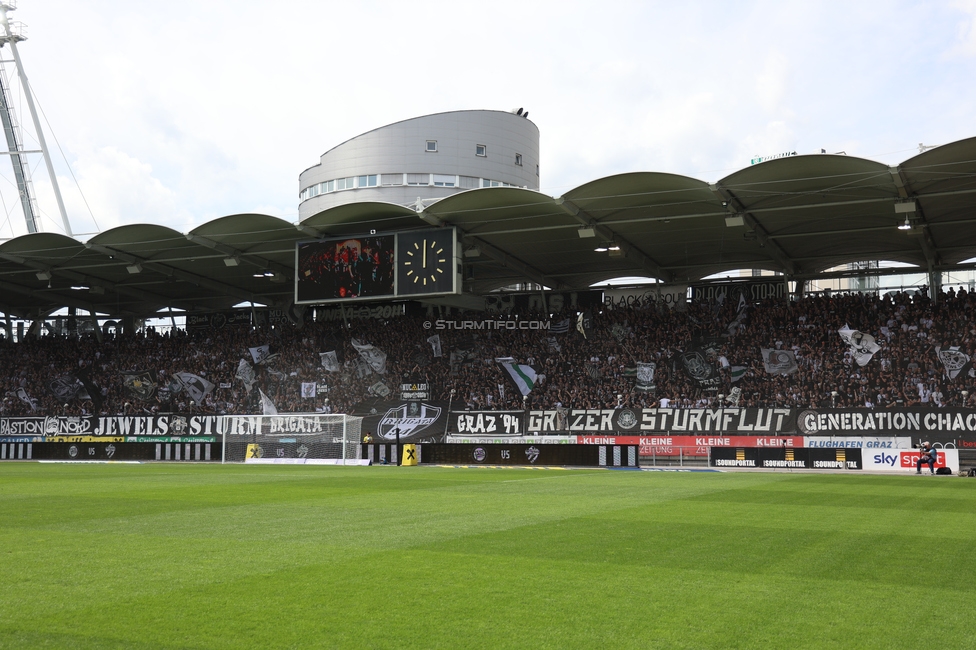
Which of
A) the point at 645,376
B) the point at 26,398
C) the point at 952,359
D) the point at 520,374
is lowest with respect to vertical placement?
the point at 26,398

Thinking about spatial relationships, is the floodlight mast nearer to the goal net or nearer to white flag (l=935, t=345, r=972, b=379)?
the goal net

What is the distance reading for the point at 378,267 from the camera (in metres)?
37.0

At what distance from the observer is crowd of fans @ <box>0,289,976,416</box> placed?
3747 cm

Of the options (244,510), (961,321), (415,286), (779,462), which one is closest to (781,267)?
(961,321)

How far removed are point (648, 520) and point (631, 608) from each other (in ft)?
19.5

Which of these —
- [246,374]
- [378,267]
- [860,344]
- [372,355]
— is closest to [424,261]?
[378,267]

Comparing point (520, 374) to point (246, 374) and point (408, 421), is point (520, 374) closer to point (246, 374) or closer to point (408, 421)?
point (408, 421)

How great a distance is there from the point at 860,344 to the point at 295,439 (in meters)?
25.6

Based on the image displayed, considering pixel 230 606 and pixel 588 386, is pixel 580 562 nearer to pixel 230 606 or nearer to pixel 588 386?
pixel 230 606

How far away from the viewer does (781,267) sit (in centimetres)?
4406

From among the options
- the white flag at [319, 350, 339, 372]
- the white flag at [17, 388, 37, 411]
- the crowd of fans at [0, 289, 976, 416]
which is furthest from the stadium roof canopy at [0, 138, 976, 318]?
the white flag at [17, 388, 37, 411]

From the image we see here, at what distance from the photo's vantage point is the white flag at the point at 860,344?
38.1 m
